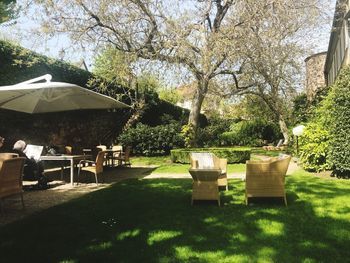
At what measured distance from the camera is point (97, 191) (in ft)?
28.0

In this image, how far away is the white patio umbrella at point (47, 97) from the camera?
26.2 ft

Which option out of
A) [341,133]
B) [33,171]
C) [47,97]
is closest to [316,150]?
[341,133]

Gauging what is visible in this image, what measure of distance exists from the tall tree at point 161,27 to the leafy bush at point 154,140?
121 inches

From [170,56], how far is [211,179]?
9784 mm

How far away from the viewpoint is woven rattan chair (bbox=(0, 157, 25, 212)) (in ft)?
19.1

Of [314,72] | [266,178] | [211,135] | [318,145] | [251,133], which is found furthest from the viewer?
[314,72]

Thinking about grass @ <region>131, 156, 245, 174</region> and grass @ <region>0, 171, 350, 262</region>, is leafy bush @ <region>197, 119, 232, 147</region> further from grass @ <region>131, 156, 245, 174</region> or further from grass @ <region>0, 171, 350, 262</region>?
grass @ <region>0, 171, 350, 262</region>

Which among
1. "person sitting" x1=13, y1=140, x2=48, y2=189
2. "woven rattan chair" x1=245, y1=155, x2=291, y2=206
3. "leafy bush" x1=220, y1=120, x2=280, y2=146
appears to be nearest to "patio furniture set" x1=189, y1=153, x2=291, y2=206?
"woven rattan chair" x1=245, y1=155, x2=291, y2=206

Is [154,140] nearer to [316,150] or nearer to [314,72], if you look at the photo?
[316,150]

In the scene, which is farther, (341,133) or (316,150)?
(316,150)

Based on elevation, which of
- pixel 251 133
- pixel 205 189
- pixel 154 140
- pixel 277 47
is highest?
pixel 277 47

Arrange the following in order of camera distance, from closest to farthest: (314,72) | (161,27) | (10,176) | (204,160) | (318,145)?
(10,176) → (204,160) → (318,145) → (161,27) → (314,72)

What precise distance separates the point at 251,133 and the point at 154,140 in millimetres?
11827

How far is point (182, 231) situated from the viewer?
523 cm
